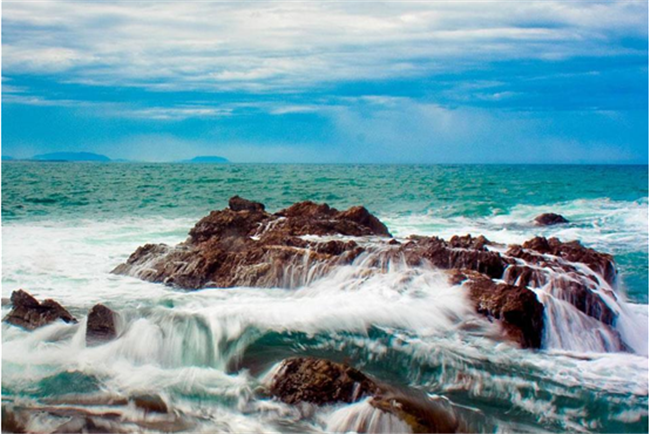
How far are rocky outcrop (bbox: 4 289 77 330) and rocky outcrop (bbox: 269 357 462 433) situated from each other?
14.1ft

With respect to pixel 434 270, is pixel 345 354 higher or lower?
lower

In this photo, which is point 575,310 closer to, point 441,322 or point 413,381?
point 441,322

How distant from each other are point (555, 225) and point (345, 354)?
19153mm

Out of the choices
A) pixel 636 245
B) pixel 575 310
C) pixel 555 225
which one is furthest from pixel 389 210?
pixel 575 310

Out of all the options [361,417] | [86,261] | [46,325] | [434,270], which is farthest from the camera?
[86,261]

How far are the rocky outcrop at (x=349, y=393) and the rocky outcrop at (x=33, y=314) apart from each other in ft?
14.1

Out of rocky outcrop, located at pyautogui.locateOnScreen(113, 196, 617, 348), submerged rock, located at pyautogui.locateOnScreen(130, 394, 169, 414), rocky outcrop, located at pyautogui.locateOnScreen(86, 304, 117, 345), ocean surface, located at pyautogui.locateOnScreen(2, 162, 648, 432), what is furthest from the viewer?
rocky outcrop, located at pyautogui.locateOnScreen(113, 196, 617, 348)

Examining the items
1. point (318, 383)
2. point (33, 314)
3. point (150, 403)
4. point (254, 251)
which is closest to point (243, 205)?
point (254, 251)

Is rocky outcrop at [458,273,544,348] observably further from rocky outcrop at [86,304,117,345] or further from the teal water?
rocky outcrop at [86,304,117,345]

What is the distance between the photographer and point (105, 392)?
8648mm

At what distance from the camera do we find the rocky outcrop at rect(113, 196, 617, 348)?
11.3 metres

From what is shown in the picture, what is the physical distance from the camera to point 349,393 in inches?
326

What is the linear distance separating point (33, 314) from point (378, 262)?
20.5 feet

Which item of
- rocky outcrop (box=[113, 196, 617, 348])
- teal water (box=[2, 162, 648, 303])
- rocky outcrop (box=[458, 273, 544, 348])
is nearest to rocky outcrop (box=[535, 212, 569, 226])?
teal water (box=[2, 162, 648, 303])
